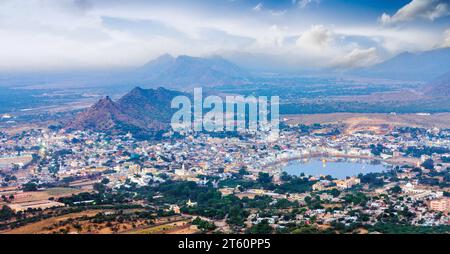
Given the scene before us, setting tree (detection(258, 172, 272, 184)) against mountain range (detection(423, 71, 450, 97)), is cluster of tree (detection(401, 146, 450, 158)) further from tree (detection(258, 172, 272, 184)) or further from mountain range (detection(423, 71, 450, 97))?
mountain range (detection(423, 71, 450, 97))

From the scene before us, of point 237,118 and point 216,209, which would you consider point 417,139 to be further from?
point 216,209

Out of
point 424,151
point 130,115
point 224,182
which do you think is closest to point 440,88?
point 424,151

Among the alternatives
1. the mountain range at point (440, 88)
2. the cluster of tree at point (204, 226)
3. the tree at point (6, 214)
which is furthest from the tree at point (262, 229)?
the mountain range at point (440, 88)

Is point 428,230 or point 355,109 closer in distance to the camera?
point 428,230
